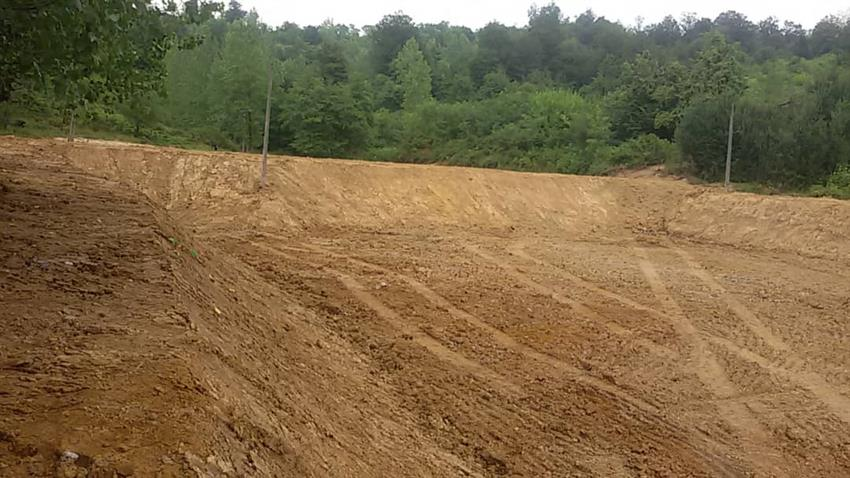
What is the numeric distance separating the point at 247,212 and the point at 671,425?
11926mm

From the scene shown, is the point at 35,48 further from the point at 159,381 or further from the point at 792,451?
the point at 792,451

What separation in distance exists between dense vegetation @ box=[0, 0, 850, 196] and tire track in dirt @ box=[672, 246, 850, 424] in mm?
7706

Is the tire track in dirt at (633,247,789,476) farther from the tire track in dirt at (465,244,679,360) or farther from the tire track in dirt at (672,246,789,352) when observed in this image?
the tire track in dirt at (672,246,789,352)

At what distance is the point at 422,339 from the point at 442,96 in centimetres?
4772

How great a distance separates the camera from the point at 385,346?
8.37 m

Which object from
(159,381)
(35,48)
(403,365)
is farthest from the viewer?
(403,365)

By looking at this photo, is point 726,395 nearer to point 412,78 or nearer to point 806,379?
point 806,379

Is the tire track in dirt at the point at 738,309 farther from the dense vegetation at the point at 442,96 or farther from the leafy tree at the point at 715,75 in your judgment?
the leafy tree at the point at 715,75

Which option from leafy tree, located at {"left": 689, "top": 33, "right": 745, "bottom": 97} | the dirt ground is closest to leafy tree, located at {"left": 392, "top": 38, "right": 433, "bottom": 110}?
leafy tree, located at {"left": 689, "top": 33, "right": 745, "bottom": 97}

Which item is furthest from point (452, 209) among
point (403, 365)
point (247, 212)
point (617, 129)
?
point (617, 129)

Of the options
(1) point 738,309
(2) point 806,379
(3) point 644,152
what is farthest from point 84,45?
(3) point 644,152

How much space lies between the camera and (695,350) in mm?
9461

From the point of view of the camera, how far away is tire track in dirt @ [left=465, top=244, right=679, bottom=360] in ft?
30.5

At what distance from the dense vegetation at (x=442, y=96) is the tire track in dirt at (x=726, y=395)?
640cm
